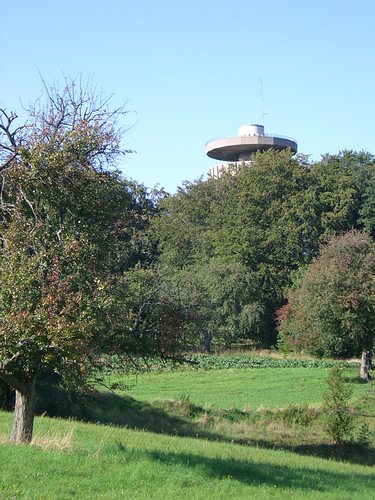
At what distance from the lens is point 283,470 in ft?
45.5

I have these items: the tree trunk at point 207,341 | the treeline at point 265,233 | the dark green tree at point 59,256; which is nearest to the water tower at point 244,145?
the treeline at point 265,233

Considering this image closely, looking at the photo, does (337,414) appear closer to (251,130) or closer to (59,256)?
(59,256)

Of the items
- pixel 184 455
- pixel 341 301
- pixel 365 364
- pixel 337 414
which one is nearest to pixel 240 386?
pixel 341 301

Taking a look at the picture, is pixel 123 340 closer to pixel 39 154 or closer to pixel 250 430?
pixel 39 154

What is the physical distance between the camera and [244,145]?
83750 millimetres

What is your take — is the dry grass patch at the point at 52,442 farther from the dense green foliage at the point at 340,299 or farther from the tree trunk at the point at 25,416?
the dense green foliage at the point at 340,299

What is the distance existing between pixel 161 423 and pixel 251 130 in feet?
208

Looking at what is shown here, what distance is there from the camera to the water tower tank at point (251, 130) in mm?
84000

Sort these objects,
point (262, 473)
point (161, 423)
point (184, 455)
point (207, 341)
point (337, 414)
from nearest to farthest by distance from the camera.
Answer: point (262, 473) → point (184, 455) → point (337, 414) → point (161, 423) → point (207, 341)

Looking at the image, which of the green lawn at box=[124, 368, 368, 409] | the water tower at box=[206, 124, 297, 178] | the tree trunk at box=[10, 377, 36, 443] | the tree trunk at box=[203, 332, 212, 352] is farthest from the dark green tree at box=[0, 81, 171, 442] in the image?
the water tower at box=[206, 124, 297, 178]

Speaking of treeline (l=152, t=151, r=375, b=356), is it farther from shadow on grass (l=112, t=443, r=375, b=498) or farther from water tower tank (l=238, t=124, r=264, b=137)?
shadow on grass (l=112, t=443, r=375, b=498)

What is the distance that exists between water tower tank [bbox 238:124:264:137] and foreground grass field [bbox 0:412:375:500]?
2819 inches

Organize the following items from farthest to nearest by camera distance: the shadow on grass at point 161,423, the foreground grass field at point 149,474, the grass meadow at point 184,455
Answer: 1. the shadow on grass at point 161,423
2. the grass meadow at point 184,455
3. the foreground grass field at point 149,474

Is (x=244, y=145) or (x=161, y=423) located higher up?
(x=244, y=145)
